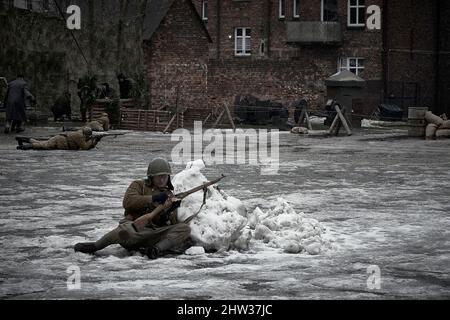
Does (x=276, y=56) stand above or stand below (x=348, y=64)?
above

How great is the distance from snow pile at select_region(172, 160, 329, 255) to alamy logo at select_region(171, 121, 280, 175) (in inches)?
316

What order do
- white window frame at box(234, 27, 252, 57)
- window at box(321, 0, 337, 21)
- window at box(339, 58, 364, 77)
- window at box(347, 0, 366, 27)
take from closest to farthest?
window at box(347, 0, 366, 27)
window at box(339, 58, 364, 77)
window at box(321, 0, 337, 21)
white window frame at box(234, 27, 252, 57)

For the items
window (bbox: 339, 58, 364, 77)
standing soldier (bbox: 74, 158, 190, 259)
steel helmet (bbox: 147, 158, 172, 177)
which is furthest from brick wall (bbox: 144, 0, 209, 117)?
steel helmet (bbox: 147, 158, 172, 177)

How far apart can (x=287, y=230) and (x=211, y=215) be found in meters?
0.95

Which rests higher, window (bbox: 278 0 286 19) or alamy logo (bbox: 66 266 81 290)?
window (bbox: 278 0 286 19)

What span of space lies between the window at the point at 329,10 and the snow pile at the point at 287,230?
37.7 meters

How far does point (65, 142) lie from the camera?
23234mm

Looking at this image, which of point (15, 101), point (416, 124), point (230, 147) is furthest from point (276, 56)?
point (230, 147)

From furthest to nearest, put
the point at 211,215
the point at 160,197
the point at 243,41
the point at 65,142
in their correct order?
the point at 243,41 < the point at 65,142 < the point at 211,215 < the point at 160,197

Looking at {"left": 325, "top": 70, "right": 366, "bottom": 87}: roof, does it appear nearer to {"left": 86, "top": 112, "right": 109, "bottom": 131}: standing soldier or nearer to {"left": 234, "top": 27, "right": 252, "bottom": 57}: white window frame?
{"left": 86, "top": 112, "right": 109, "bottom": 131}: standing soldier

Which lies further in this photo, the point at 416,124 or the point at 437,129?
the point at 416,124

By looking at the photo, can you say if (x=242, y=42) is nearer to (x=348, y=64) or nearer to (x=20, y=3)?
(x=348, y=64)

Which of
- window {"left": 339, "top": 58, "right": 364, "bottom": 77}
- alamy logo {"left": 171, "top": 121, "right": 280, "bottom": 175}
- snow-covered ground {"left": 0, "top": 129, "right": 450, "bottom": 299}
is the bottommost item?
alamy logo {"left": 171, "top": 121, "right": 280, "bottom": 175}

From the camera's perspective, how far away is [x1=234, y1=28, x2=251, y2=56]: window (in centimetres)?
5131
